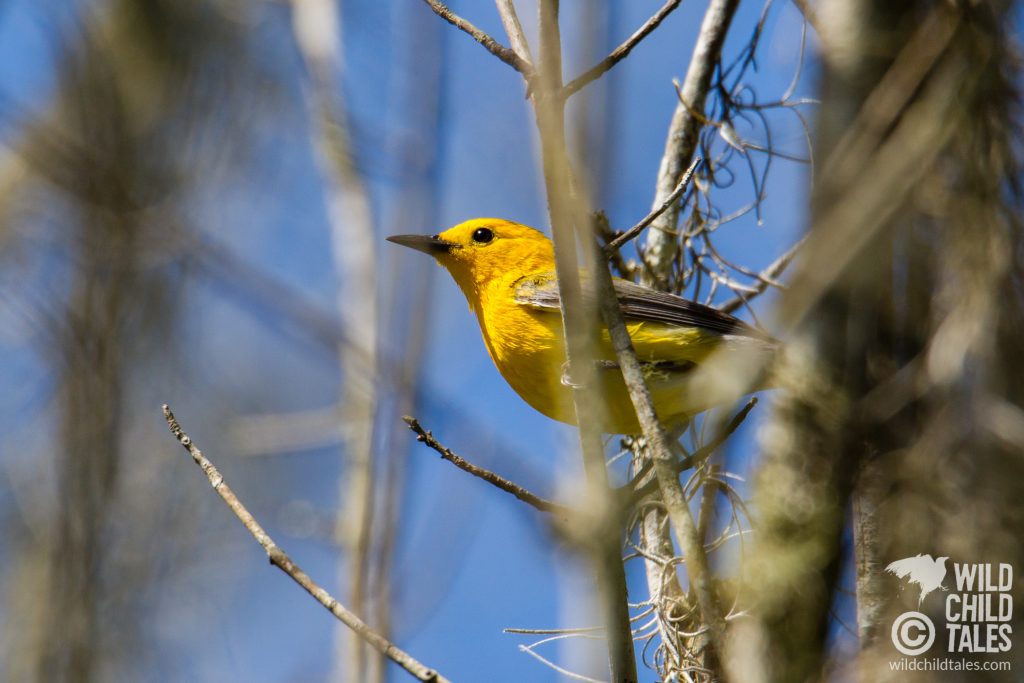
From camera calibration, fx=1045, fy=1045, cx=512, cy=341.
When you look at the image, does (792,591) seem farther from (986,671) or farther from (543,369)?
(543,369)

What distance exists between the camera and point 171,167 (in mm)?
8984

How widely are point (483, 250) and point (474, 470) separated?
110 inches

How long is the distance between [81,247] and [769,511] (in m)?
5.20

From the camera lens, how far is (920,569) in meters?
3.37

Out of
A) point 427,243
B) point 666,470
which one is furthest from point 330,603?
point 427,243

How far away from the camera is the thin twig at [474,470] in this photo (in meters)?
2.69

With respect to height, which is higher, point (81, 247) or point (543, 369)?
point (81, 247)

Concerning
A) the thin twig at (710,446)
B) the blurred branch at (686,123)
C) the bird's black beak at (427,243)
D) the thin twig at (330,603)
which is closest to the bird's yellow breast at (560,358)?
the blurred branch at (686,123)

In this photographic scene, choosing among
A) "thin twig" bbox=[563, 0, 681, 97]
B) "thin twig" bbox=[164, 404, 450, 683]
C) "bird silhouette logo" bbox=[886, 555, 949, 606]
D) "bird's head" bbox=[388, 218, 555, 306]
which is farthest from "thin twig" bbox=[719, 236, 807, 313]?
"thin twig" bbox=[164, 404, 450, 683]

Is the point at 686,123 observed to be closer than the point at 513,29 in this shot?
No

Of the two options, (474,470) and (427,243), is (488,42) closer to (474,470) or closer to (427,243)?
(474,470)

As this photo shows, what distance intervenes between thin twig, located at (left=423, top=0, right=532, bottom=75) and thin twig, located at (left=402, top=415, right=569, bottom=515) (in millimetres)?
918

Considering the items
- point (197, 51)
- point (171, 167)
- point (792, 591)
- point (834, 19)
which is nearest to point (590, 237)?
point (792, 591)

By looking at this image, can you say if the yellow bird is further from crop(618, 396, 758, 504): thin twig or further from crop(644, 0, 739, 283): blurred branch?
crop(618, 396, 758, 504): thin twig
